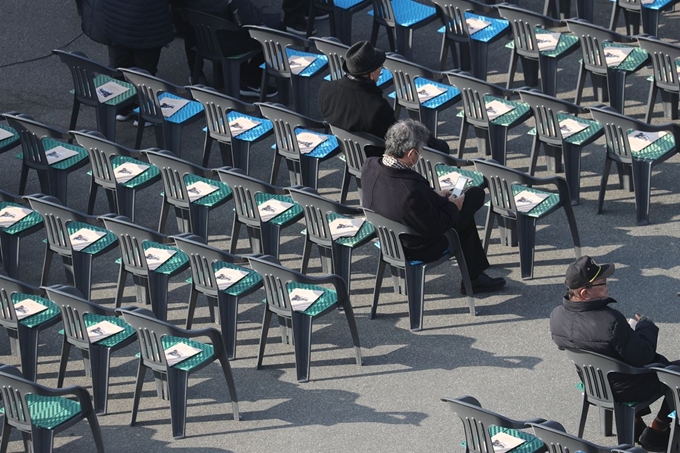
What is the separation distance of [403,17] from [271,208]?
3.03m

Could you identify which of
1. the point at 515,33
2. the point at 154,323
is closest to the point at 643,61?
the point at 515,33

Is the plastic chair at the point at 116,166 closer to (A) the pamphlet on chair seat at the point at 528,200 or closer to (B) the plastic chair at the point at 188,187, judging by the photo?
(B) the plastic chair at the point at 188,187

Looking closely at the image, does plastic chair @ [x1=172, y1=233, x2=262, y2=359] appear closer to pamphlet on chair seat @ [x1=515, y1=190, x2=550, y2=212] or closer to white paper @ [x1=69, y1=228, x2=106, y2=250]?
white paper @ [x1=69, y1=228, x2=106, y2=250]

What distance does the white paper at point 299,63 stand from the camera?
12.1 meters

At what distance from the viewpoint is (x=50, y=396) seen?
8539mm

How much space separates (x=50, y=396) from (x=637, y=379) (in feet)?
11.2

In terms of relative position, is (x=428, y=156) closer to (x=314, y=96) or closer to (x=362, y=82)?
(x=362, y=82)

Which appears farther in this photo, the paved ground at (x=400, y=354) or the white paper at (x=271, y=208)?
the white paper at (x=271, y=208)

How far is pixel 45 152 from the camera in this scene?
11.4 meters

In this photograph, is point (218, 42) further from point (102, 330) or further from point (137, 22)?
point (102, 330)

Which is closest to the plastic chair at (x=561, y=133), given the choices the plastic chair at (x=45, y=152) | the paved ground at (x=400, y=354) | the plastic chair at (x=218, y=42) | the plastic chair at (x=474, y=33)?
the paved ground at (x=400, y=354)

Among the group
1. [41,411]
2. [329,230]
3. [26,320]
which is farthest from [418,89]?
[41,411]

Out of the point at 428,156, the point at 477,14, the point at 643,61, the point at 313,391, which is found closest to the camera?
the point at 313,391

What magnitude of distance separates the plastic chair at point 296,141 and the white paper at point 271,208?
29.6 inches
